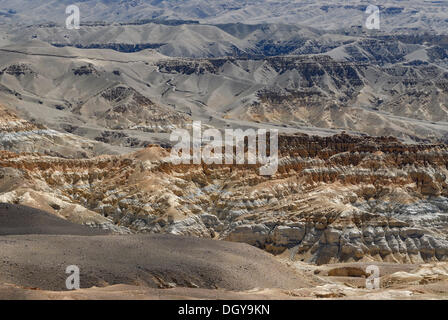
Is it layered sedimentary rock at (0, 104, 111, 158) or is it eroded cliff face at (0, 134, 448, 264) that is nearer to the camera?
Answer: eroded cliff face at (0, 134, 448, 264)

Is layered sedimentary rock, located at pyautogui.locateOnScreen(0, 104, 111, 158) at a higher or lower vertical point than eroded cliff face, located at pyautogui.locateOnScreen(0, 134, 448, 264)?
higher

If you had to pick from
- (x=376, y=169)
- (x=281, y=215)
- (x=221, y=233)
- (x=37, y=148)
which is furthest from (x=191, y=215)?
(x=37, y=148)

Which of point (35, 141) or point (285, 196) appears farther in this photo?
point (35, 141)

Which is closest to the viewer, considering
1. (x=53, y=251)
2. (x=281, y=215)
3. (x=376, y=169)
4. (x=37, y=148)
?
(x=53, y=251)

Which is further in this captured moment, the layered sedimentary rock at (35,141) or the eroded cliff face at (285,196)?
the layered sedimentary rock at (35,141)

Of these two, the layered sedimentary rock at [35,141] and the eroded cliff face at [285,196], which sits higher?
the layered sedimentary rock at [35,141]

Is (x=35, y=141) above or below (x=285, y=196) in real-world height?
above
